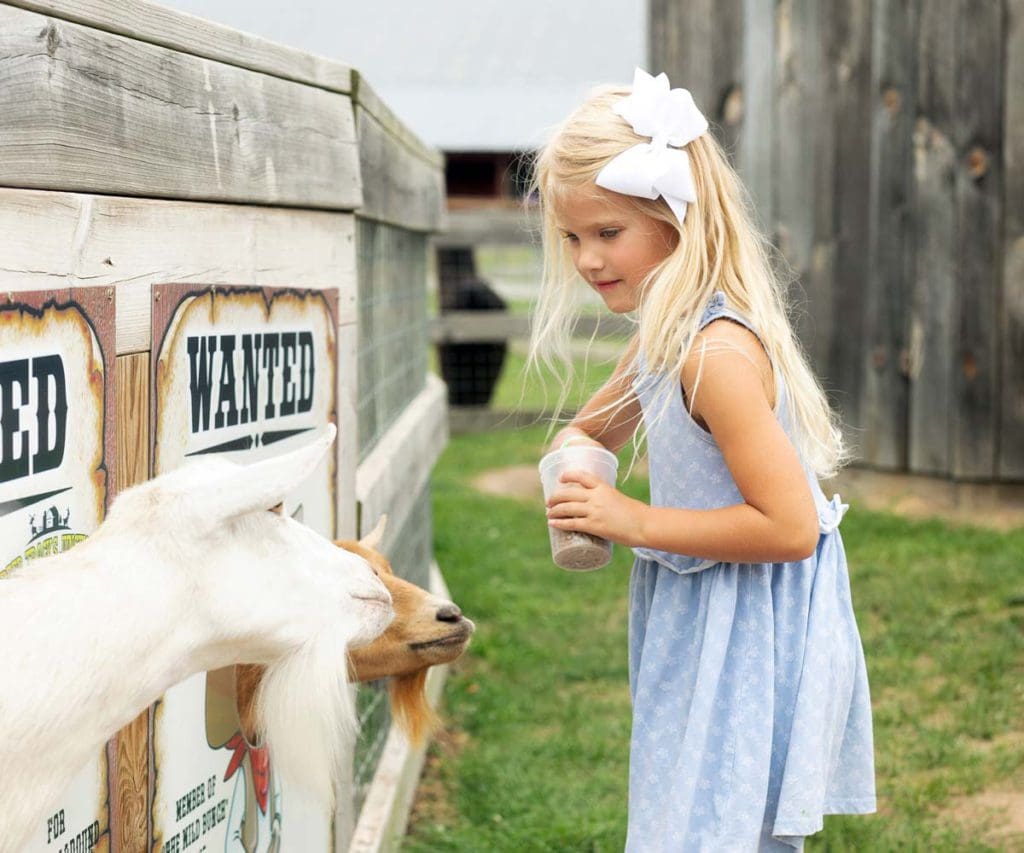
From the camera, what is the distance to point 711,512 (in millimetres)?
2107

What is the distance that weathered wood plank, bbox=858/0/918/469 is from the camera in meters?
7.07

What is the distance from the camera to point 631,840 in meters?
2.27

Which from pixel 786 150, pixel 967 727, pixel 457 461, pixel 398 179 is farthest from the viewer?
pixel 457 461

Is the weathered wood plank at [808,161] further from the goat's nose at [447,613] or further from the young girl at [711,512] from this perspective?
the goat's nose at [447,613]

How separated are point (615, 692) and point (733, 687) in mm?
2966

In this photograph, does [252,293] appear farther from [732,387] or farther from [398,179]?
[398,179]

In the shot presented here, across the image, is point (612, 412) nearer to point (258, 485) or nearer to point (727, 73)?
point (258, 485)

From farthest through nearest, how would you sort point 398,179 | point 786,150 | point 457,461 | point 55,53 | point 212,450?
point 457,461
point 786,150
point 398,179
point 212,450
point 55,53

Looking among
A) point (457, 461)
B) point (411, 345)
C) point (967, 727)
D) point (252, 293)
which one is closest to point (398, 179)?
point (411, 345)

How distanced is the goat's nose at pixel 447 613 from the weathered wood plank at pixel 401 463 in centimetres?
107

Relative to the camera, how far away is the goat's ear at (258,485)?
1.54 m

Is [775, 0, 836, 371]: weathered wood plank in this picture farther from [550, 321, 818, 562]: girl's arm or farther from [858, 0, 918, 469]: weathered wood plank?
[550, 321, 818, 562]: girl's arm

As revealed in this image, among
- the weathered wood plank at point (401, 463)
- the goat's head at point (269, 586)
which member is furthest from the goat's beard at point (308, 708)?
the weathered wood plank at point (401, 463)

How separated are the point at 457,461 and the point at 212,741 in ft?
25.9
